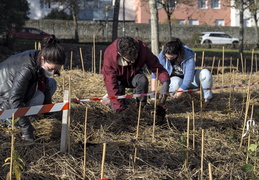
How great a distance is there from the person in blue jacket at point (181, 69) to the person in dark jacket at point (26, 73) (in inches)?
61.4

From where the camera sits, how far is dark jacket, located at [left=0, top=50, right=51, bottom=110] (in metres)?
3.09

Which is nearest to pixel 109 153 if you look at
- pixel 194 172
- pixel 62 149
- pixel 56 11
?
pixel 62 149

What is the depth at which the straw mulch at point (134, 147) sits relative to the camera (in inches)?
110

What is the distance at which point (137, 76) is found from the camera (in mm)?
4305

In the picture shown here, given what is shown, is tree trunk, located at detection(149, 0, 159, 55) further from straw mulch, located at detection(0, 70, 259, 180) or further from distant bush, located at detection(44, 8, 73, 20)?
distant bush, located at detection(44, 8, 73, 20)

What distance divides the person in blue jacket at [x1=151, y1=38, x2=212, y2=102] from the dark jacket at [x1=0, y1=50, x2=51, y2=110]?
1.58 m

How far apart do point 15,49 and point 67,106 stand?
1212 cm

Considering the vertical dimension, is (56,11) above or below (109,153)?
above

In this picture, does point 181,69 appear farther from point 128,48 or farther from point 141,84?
point 128,48

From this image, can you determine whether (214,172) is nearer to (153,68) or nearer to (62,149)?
(62,149)

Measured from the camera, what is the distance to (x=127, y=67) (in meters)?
4.24

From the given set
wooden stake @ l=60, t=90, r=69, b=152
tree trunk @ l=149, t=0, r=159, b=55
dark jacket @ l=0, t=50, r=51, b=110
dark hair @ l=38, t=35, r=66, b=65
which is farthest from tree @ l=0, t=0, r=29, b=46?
wooden stake @ l=60, t=90, r=69, b=152

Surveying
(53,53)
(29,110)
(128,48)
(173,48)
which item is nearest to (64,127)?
(29,110)

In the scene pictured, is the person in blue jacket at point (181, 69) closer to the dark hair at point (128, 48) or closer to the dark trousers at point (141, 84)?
the dark trousers at point (141, 84)
